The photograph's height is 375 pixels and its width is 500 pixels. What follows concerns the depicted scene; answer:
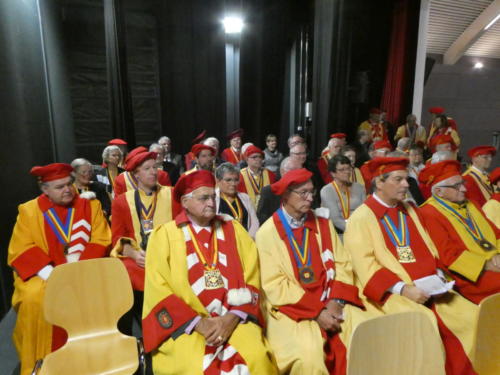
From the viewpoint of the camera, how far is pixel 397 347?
1589 millimetres

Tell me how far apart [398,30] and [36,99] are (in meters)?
8.30

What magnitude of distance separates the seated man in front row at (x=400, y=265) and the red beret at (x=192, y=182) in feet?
3.69

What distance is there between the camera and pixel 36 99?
4531mm

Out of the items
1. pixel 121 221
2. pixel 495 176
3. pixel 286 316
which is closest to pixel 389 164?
pixel 286 316

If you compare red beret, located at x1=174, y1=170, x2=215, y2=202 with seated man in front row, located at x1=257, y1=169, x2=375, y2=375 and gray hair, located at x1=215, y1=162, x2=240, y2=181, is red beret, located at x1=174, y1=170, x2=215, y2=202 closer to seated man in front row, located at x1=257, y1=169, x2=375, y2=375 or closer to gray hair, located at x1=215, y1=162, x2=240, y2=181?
seated man in front row, located at x1=257, y1=169, x2=375, y2=375

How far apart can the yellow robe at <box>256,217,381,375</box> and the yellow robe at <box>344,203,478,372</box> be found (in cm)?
10

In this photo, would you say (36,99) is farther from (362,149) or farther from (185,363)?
(362,149)

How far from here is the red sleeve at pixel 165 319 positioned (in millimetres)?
1940

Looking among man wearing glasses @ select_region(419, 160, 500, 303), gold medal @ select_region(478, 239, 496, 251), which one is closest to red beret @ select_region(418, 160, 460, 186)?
man wearing glasses @ select_region(419, 160, 500, 303)

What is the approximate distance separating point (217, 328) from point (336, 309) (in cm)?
81

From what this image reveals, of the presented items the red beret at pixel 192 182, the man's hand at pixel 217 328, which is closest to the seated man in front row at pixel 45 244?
the red beret at pixel 192 182

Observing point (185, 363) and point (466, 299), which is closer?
point (185, 363)

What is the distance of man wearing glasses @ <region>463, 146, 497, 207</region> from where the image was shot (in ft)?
13.4

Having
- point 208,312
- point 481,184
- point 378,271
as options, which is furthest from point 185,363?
point 481,184
